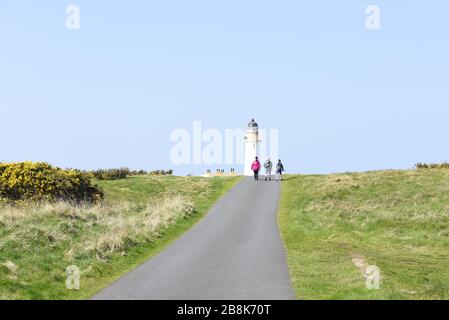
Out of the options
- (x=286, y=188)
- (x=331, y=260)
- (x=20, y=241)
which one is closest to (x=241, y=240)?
(x=331, y=260)

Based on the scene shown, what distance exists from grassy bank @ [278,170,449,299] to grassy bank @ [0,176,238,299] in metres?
5.75

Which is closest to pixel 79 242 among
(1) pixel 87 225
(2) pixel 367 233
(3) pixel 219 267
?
(1) pixel 87 225

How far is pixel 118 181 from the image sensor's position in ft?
→ 158

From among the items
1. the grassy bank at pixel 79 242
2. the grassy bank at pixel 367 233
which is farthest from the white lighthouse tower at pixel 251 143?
the grassy bank at pixel 79 242

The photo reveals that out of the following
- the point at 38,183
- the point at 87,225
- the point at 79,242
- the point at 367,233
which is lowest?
the point at 367,233

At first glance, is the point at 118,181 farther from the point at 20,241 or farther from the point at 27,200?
the point at 20,241

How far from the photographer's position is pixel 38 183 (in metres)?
34.2

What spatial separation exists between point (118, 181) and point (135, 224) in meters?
22.5

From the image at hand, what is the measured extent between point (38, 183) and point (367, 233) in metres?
20.4

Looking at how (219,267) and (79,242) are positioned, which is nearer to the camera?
(219,267)

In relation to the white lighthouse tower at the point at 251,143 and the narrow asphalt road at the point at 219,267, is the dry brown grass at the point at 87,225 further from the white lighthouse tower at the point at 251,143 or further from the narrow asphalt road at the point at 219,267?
the white lighthouse tower at the point at 251,143

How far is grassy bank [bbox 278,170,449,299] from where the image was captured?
52.7 feet

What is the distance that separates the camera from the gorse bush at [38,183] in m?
34.2

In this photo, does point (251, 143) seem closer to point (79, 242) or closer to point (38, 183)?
point (38, 183)
